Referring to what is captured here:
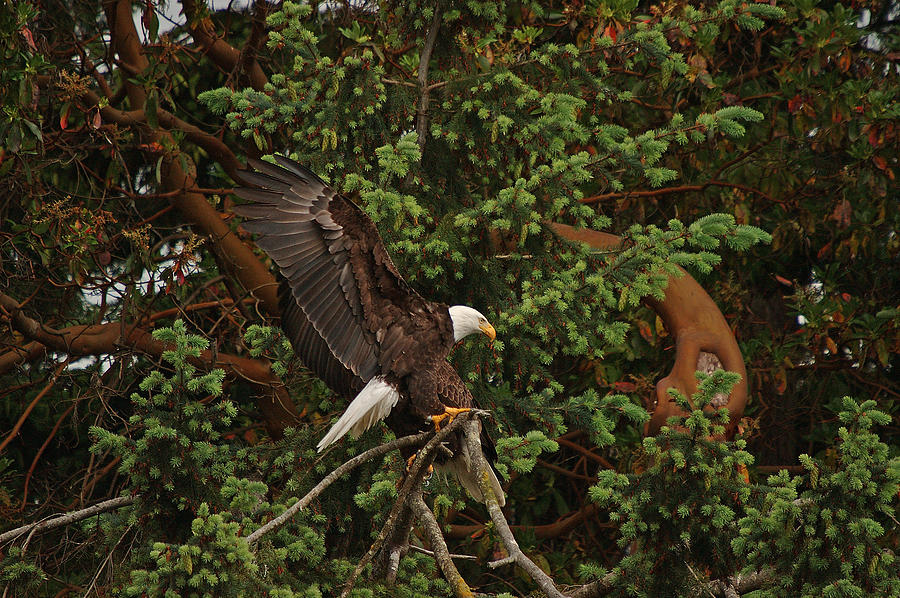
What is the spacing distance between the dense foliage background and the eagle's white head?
106 millimetres

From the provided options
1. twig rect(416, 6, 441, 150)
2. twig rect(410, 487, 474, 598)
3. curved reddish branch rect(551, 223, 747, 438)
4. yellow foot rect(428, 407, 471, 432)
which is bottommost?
twig rect(410, 487, 474, 598)

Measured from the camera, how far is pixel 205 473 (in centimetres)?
282

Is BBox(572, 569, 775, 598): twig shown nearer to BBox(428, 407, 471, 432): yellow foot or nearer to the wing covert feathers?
BBox(428, 407, 471, 432): yellow foot

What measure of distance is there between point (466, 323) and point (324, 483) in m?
0.98

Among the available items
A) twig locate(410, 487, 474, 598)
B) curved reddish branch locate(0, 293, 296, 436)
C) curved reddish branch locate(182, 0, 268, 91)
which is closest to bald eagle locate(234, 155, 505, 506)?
twig locate(410, 487, 474, 598)

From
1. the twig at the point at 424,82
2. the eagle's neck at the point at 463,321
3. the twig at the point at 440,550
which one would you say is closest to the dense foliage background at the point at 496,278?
the twig at the point at 424,82

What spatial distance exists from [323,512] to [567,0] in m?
2.95

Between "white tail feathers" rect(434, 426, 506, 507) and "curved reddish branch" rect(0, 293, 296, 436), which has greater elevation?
"curved reddish branch" rect(0, 293, 296, 436)

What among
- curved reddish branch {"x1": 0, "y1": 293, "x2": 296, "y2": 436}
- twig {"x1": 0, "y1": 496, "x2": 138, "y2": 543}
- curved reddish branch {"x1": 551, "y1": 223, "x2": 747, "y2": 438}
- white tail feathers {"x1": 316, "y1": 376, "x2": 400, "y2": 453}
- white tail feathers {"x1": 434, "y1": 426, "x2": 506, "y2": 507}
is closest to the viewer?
twig {"x1": 0, "y1": 496, "x2": 138, "y2": 543}

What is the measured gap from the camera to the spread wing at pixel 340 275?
3342mm

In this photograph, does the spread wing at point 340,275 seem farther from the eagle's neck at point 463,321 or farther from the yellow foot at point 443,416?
the yellow foot at point 443,416

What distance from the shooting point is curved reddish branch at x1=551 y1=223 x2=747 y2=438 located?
4266 millimetres

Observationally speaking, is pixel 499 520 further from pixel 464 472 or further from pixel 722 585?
pixel 464 472

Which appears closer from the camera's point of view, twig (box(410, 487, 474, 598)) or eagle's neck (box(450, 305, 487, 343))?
twig (box(410, 487, 474, 598))
